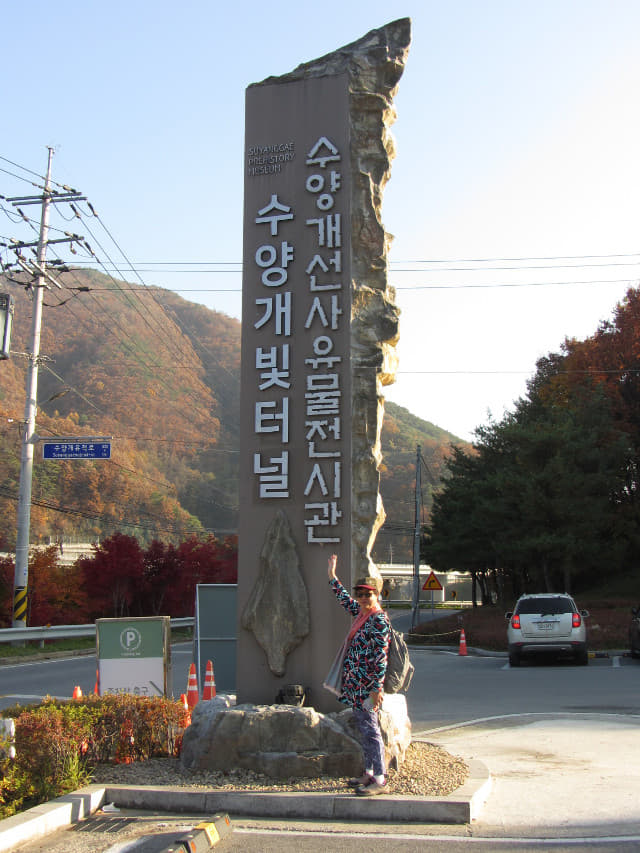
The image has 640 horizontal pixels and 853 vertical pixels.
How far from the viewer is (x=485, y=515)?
110 ft

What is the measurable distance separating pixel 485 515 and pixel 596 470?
188 inches

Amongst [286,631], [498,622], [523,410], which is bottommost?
[498,622]

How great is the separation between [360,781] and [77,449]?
1744cm

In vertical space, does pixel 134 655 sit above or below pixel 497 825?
above

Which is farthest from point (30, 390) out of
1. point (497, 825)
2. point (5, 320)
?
point (497, 825)

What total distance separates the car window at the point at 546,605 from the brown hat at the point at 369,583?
10.6 m

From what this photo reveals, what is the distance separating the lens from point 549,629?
57.1ft

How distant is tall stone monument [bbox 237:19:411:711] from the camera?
7.73m

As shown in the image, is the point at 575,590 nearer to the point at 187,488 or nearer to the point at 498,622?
the point at 498,622

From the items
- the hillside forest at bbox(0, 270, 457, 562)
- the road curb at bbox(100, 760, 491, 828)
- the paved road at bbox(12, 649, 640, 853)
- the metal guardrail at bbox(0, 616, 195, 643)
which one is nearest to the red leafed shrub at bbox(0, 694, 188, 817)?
the road curb at bbox(100, 760, 491, 828)

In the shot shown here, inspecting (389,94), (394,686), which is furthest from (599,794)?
(389,94)

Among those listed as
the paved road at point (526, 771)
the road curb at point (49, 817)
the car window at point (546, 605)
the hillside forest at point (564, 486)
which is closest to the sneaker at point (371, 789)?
the paved road at point (526, 771)

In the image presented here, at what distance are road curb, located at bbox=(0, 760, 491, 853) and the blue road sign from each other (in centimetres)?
1624

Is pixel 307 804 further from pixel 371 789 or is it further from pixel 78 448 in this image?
pixel 78 448
